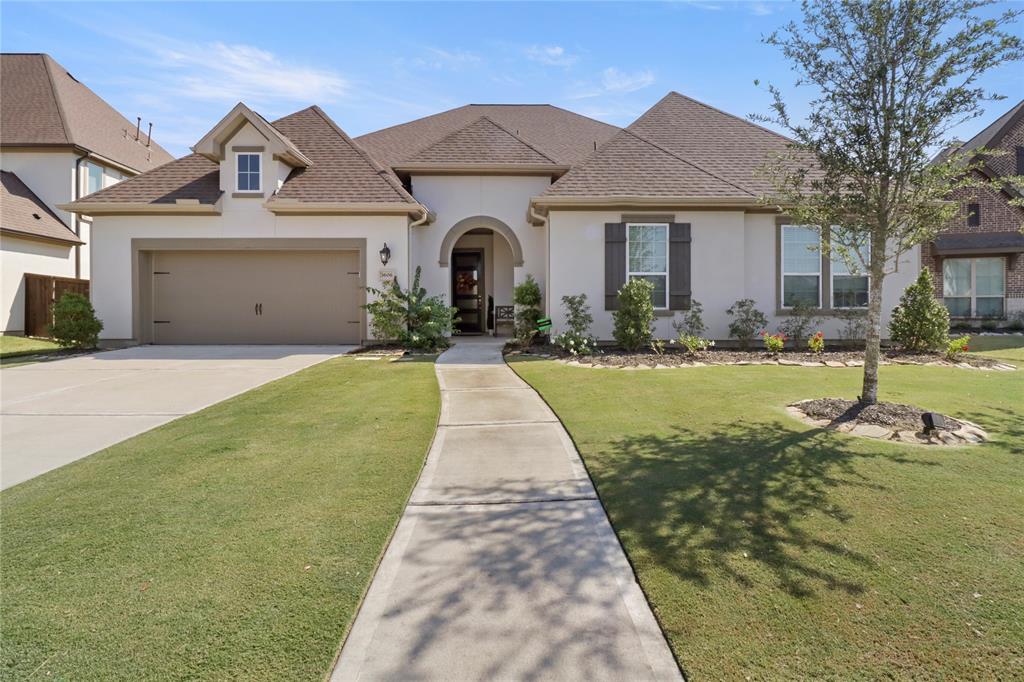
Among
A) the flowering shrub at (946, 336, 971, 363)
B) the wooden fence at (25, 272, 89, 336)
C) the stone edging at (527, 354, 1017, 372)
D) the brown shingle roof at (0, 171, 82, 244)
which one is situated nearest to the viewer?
the stone edging at (527, 354, 1017, 372)

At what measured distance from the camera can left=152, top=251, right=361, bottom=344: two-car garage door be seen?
1358 centimetres

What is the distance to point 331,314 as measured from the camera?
1361cm

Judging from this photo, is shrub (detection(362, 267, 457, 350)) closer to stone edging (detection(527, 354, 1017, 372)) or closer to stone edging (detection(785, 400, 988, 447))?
stone edging (detection(527, 354, 1017, 372))

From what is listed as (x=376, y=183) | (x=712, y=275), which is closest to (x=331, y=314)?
(x=376, y=183)

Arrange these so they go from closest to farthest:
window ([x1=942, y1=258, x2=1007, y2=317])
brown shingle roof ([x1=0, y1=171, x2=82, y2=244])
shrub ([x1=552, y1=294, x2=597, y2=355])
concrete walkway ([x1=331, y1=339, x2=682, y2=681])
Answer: concrete walkway ([x1=331, y1=339, x2=682, y2=681])
shrub ([x1=552, y1=294, x2=597, y2=355])
brown shingle roof ([x1=0, y1=171, x2=82, y2=244])
window ([x1=942, y1=258, x2=1007, y2=317])

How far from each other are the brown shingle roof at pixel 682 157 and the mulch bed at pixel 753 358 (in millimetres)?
3560

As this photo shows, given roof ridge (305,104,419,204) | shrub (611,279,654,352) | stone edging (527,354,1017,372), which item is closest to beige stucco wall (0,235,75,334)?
roof ridge (305,104,419,204)

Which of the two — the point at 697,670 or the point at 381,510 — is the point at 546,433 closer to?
the point at 381,510

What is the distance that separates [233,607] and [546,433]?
338 centimetres

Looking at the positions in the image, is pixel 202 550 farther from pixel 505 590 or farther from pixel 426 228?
pixel 426 228

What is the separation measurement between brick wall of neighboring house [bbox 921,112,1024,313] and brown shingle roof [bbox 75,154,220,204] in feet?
72.3

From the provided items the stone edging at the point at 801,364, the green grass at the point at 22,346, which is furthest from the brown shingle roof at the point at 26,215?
the stone edging at the point at 801,364

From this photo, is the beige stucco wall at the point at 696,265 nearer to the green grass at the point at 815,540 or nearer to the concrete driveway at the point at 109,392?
the concrete driveway at the point at 109,392

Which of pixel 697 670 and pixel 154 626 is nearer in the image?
pixel 697 670
